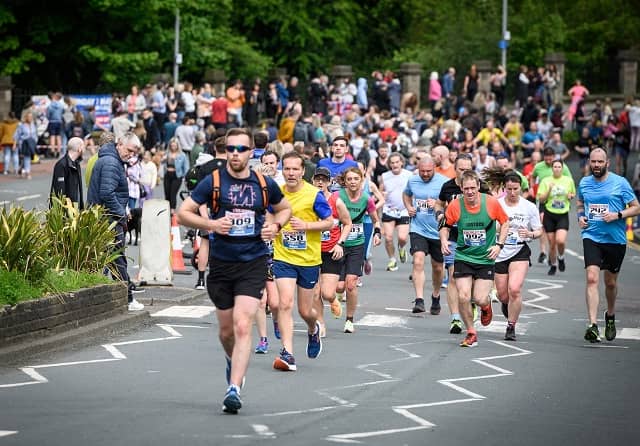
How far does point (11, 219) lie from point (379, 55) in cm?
5460

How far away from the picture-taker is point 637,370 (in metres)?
14.1

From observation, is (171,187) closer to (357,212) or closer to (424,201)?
(424,201)

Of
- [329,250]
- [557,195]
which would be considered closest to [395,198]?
[557,195]

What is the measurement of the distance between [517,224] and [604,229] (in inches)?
37.0

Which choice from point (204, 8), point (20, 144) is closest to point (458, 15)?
point (204, 8)

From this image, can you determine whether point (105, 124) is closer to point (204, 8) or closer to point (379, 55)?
point (204, 8)

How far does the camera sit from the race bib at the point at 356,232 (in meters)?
16.5

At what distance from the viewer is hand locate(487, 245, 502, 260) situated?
1508 cm

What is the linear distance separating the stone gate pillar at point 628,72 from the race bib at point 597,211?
142 ft

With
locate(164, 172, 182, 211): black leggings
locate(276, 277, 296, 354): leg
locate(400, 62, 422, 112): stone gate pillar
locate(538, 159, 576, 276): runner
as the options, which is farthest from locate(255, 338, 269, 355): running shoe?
locate(400, 62, 422, 112): stone gate pillar

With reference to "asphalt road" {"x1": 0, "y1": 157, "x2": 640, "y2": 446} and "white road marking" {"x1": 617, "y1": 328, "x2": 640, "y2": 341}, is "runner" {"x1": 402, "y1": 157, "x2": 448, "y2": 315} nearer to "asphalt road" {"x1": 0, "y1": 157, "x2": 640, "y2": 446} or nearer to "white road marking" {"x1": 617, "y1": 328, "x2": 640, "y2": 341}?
"asphalt road" {"x1": 0, "y1": 157, "x2": 640, "y2": 446}

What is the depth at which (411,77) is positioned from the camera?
56.7m

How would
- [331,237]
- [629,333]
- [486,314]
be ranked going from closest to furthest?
[331,237] → [486,314] → [629,333]

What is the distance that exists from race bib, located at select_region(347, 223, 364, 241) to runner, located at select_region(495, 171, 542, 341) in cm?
152
